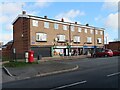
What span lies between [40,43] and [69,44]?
409 inches

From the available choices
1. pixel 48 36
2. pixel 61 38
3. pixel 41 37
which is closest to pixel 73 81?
pixel 41 37

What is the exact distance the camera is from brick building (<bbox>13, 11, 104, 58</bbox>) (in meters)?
52.2

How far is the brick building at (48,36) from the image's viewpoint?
5216 centimetres

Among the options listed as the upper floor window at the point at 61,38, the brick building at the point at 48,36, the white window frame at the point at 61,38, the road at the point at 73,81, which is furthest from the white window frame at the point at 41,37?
the road at the point at 73,81

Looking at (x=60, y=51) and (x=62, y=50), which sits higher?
(x=62, y=50)

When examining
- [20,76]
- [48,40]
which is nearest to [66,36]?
[48,40]

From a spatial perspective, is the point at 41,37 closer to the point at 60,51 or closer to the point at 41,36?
the point at 41,36

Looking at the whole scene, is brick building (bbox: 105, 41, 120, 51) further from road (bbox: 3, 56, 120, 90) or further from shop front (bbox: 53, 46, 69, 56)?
road (bbox: 3, 56, 120, 90)

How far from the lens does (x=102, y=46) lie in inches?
3000

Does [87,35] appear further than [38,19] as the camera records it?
Yes

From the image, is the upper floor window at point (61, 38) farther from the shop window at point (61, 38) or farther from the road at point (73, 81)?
the road at point (73, 81)

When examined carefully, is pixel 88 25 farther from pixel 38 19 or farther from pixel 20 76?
pixel 20 76

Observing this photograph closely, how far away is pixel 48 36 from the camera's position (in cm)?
5616

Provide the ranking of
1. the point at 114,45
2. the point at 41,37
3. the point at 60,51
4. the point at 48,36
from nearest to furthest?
the point at 41,37, the point at 48,36, the point at 60,51, the point at 114,45
